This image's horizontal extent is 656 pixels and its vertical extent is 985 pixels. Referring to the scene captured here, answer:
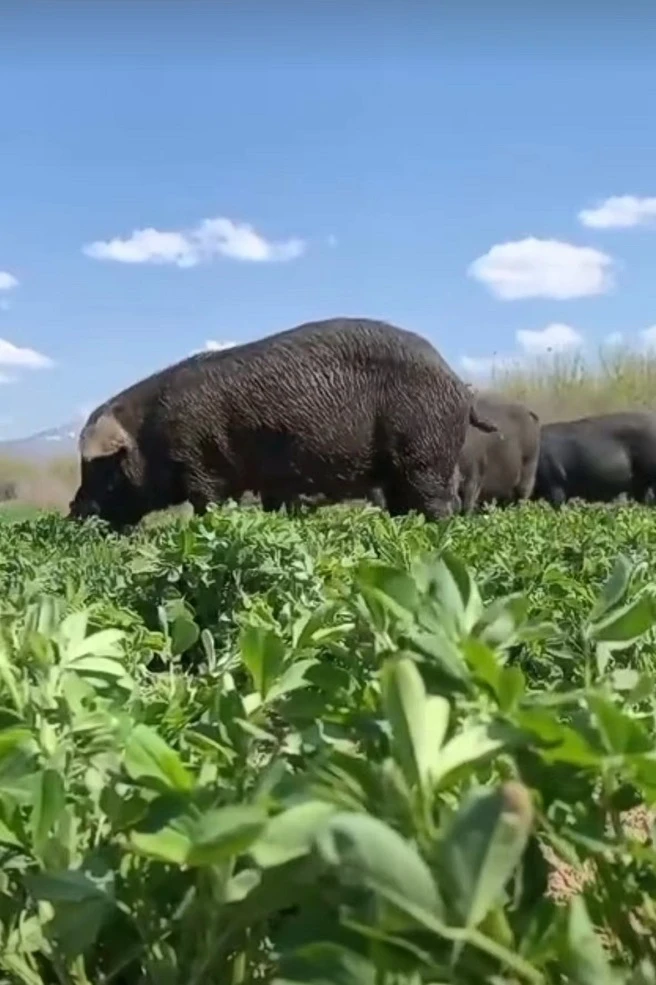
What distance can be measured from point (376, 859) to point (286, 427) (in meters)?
8.40

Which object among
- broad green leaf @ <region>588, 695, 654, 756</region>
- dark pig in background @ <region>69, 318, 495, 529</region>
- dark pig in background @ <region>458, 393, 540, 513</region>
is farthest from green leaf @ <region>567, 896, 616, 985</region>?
dark pig in background @ <region>458, 393, 540, 513</region>

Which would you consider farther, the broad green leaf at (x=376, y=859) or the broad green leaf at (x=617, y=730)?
the broad green leaf at (x=617, y=730)

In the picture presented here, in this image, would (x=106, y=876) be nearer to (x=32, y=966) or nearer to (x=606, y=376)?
(x=32, y=966)

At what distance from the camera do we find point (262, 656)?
852 millimetres

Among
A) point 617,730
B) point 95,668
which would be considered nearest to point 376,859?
point 617,730

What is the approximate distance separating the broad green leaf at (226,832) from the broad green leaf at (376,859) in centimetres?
5

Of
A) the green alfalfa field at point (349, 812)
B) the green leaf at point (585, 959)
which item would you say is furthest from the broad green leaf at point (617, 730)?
the green leaf at point (585, 959)

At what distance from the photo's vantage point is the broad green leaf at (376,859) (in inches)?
18.8

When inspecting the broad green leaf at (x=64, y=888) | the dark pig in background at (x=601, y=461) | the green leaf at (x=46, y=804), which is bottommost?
the dark pig in background at (x=601, y=461)

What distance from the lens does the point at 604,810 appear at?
0.64 meters

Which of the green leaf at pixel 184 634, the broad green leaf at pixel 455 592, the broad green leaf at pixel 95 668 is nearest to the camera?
the broad green leaf at pixel 455 592

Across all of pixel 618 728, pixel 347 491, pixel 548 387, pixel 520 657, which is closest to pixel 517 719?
pixel 618 728

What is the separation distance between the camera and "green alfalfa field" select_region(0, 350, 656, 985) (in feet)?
1.64

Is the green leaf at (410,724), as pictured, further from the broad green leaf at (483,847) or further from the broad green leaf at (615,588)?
the broad green leaf at (615,588)
